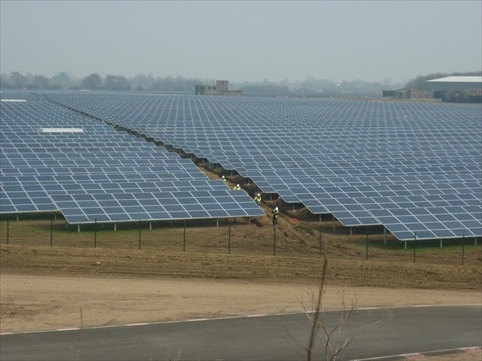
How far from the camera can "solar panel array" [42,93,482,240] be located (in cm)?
2958

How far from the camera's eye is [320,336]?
1717 cm

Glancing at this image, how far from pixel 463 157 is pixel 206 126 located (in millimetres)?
21632

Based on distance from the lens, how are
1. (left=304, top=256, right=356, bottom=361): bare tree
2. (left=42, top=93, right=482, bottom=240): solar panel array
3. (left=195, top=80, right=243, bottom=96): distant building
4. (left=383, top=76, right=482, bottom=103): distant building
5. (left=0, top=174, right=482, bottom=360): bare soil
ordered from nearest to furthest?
(left=304, top=256, right=356, bottom=361): bare tree
(left=0, top=174, right=482, bottom=360): bare soil
(left=42, top=93, right=482, bottom=240): solar panel array
(left=383, top=76, right=482, bottom=103): distant building
(left=195, top=80, right=243, bottom=96): distant building

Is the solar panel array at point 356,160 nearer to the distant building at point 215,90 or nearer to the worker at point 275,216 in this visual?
the worker at point 275,216

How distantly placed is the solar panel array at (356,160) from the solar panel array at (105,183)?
313 cm

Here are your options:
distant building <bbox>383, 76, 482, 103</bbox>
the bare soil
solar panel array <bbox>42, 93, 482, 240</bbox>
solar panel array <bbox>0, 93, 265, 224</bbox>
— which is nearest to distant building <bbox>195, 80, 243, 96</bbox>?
distant building <bbox>383, 76, 482, 103</bbox>

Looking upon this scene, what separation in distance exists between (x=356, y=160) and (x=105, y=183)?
1457 cm

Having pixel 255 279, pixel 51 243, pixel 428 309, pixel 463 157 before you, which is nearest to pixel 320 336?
pixel 428 309

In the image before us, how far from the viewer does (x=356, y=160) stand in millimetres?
42719

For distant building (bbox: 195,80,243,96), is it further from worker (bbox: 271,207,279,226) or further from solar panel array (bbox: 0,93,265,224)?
worker (bbox: 271,207,279,226)

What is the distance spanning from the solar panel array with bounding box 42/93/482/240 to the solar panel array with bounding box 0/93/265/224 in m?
3.13

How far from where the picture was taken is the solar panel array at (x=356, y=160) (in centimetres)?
2958

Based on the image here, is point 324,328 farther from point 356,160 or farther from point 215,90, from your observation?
point 215,90

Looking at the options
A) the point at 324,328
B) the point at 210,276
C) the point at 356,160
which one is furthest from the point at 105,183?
the point at 324,328
